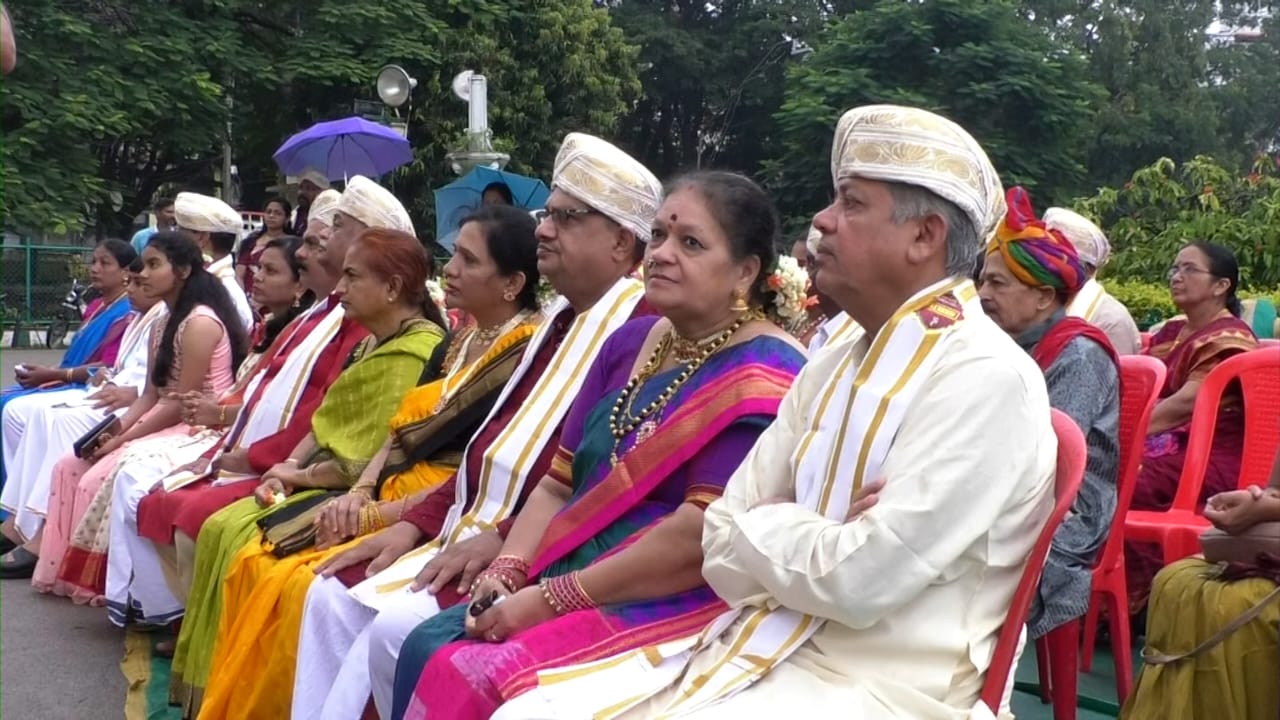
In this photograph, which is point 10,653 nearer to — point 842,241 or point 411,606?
point 411,606

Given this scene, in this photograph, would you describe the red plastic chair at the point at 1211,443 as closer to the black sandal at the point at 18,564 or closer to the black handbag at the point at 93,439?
the black handbag at the point at 93,439

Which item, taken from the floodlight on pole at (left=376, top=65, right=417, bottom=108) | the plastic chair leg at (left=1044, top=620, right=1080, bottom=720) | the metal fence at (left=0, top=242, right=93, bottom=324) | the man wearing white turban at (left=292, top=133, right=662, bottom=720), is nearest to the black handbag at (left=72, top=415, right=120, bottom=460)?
the man wearing white turban at (left=292, top=133, right=662, bottom=720)

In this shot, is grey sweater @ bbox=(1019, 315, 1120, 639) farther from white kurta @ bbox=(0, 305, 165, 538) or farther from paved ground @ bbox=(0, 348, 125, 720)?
white kurta @ bbox=(0, 305, 165, 538)

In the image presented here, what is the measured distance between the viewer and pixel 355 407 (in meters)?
4.43

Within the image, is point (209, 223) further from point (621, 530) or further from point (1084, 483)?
point (1084, 483)

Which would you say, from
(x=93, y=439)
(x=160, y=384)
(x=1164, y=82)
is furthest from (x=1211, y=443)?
(x=1164, y=82)

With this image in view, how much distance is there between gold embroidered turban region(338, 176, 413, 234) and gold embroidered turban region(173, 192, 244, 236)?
2715mm

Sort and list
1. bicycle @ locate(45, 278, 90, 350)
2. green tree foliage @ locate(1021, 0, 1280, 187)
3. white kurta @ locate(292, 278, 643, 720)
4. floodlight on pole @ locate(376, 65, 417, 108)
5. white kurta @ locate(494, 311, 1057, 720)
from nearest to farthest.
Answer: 1. white kurta @ locate(494, 311, 1057, 720)
2. white kurta @ locate(292, 278, 643, 720)
3. floodlight on pole @ locate(376, 65, 417, 108)
4. bicycle @ locate(45, 278, 90, 350)
5. green tree foliage @ locate(1021, 0, 1280, 187)

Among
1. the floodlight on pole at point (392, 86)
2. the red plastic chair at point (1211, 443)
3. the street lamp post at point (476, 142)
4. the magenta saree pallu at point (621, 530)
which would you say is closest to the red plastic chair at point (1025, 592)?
the magenta saree pallu at point (621, 530)

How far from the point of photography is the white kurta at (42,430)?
636 cm

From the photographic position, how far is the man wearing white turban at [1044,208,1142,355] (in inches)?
213

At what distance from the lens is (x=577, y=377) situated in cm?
349

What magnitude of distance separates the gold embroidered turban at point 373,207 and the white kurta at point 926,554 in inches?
120

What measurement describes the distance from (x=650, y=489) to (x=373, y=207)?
2580 mm
